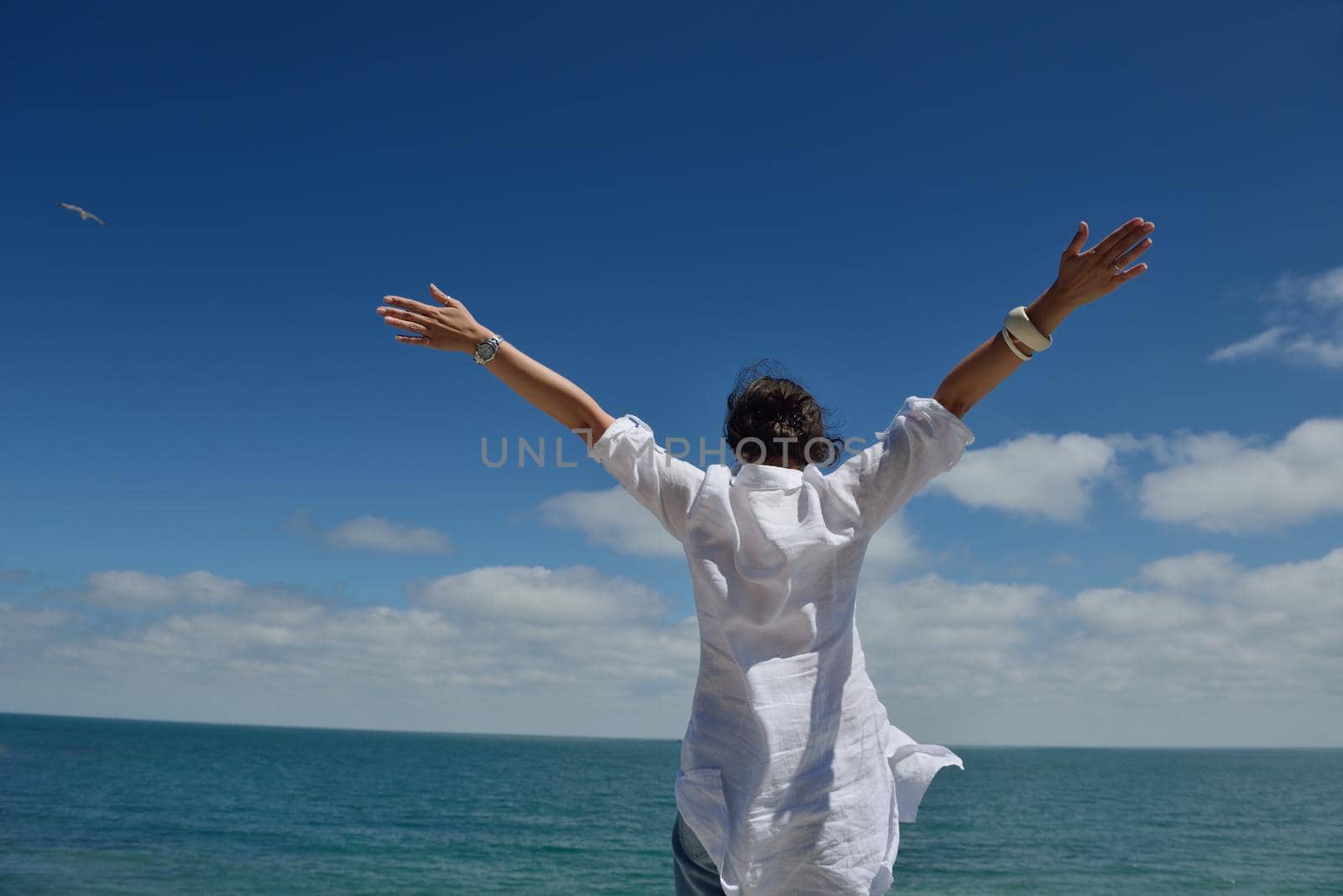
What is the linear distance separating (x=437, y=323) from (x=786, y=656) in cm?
101

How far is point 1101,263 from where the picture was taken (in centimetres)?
177

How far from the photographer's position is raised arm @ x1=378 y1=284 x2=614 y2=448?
185 centimetres

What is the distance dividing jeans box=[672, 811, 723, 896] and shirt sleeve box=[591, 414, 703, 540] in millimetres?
604

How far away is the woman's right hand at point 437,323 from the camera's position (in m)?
1.91

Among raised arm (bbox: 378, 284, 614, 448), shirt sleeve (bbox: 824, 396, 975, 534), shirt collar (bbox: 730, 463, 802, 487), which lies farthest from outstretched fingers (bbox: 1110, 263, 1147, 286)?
raised arm (bbox: 378, 284, 614, 448)

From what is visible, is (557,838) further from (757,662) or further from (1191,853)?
(757,662)

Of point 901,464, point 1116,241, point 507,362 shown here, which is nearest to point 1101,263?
point 1116,241

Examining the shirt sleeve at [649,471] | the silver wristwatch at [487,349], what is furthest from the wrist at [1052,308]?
the silver wristwatch at [487,349]

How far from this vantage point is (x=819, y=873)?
1710mm

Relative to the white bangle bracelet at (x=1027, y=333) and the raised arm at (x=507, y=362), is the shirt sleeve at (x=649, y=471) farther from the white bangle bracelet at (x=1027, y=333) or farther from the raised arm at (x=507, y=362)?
the white bangle bracelet at (x=1027, y=333)

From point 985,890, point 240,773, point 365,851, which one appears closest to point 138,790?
point 240,773

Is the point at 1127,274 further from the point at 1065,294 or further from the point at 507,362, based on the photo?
the point at 507,362

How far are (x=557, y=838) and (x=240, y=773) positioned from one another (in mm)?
43912

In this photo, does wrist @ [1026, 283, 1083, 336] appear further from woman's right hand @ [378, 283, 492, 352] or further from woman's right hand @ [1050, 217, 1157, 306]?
woman's right hand @ [378, 283, 492, 352]
